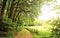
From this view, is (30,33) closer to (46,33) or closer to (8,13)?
(46,33)

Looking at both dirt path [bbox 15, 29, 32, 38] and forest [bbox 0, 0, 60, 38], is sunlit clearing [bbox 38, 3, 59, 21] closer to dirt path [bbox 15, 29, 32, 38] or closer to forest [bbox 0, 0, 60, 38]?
forest [bbox 0, 0, 60, 38]

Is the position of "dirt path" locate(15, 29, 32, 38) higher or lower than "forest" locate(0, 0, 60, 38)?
lower

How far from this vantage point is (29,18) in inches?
97.7

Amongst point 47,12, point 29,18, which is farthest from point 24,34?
point 47,12

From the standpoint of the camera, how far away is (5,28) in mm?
2428

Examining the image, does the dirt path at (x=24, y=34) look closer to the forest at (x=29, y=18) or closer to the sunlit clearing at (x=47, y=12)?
the forest at (x=29, y=18)

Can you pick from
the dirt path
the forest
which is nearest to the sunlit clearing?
the forest

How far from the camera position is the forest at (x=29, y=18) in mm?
2441

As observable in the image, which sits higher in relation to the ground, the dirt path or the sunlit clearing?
the sunlit clearing

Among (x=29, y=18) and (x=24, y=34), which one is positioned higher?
(x=29, y=18)

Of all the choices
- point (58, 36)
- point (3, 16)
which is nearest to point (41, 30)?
point (58, 36)

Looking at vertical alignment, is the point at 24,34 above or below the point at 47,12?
below

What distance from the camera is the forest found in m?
2.44

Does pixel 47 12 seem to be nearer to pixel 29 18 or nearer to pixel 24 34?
pixel 29 18
